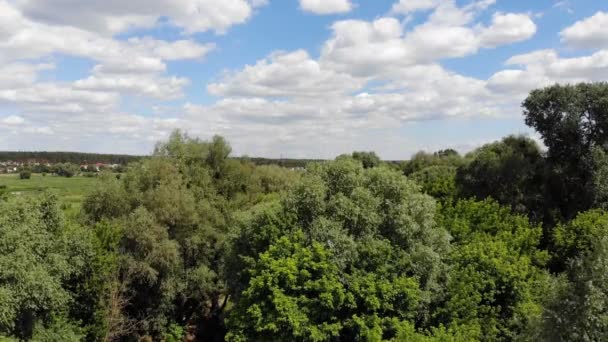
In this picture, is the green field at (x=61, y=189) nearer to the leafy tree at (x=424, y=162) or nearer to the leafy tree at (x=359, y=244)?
the leafy tree at (x=359, y=244)

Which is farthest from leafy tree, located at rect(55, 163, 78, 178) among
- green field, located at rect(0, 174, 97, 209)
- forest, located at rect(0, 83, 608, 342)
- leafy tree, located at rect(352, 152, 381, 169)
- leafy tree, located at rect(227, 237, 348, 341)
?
leafy tree, located at rect(227, 237, 348, 341)

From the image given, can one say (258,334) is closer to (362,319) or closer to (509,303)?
(362,319)

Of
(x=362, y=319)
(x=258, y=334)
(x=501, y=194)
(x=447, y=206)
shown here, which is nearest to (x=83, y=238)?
(x=258, y=334)

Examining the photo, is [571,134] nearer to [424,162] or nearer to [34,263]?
[34,263]

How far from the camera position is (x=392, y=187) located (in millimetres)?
28203

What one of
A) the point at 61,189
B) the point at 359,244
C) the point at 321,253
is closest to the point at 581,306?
the point at 359,244

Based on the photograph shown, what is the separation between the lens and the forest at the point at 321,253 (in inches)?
917

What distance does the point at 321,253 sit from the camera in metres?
24.2

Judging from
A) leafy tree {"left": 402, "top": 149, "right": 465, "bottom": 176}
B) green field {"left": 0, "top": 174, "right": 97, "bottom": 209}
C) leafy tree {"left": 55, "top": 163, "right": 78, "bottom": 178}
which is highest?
leafy tree {"left": 402, "top": 149, "right": 465, "bottom": 176}

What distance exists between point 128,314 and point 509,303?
27.0 metres

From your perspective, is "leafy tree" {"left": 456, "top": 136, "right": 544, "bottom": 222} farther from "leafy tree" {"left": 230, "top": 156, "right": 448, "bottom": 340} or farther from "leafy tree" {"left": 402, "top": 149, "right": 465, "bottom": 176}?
"leafy tree" {"left": 402, "top": 149, "right": 465, "bottom": 176}

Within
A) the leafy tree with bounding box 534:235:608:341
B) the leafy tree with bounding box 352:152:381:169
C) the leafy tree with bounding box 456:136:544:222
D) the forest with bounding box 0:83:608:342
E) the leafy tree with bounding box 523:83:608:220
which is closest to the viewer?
the leafy tree with bounding box 534:235:608:341

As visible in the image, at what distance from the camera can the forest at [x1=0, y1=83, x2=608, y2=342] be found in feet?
Result: 76.4

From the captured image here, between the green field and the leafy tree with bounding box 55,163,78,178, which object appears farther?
the leafy tree with bounding box 55,163,78,178
